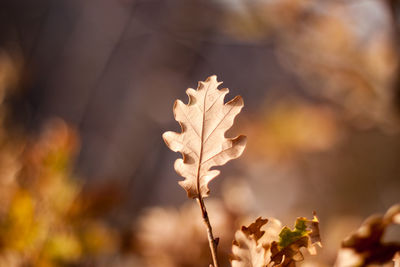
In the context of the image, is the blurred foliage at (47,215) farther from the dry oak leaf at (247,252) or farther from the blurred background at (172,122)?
the dry oak leaf at (247,252)

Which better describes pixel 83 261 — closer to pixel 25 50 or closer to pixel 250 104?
pixel 250 104

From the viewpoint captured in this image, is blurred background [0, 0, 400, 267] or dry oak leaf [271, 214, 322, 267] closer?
dry oak leaf [271, 214, 322, 267]

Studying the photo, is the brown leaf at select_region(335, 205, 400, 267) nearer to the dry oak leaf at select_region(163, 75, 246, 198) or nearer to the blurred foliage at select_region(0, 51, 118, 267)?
the dry oak leaf at select_region(163, 75, 246, 198)

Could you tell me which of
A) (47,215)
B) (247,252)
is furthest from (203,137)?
(47,215)

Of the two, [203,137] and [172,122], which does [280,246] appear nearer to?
[203,137]

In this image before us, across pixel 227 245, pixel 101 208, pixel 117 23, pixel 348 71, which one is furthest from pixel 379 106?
pixel 117 23

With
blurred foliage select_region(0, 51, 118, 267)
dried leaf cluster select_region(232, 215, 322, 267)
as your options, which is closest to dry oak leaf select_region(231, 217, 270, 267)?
dried leaf cluster select_region(232, 215, 322, 267)
